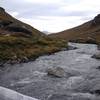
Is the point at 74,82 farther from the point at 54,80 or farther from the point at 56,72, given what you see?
the point at 56,72

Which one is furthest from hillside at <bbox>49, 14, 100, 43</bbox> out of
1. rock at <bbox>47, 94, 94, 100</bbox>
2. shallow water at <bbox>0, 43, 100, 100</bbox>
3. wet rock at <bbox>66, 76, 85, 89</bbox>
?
rock at <bbox>47, 94, 94, 100</bbox>

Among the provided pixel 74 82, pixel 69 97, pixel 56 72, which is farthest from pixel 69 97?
pixel 56 72

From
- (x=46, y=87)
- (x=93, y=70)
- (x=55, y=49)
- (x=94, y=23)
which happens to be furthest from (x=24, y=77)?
(x=94, y=23)

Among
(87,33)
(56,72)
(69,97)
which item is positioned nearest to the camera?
(69,97)

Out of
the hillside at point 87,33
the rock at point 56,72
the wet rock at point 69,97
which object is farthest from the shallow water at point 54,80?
the hillside at point 87,33

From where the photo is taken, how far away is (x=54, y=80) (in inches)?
1115

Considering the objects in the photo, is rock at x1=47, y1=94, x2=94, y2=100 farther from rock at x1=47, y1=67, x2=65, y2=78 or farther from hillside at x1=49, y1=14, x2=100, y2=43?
hillside at x1=49, y1=14, x2=100, y2=43

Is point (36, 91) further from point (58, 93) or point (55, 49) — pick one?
point (55, 49)

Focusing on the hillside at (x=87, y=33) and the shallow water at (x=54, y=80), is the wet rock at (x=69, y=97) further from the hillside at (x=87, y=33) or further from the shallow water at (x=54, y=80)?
the hillside at (x=87, y=33)

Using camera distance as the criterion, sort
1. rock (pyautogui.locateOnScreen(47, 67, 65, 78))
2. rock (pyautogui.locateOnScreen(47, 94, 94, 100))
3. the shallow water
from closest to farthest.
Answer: rock (pyautogui.locateOnScreen(47, 94, 94, 100)) < the shallow water < rock (pyautogui.locateOnScreen(47, 67, 65, 78))

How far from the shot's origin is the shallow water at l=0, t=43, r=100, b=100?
23266 mm

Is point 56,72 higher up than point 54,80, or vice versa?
point 56,72

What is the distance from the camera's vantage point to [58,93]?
2336 cm

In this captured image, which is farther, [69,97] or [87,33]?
[87,33]
